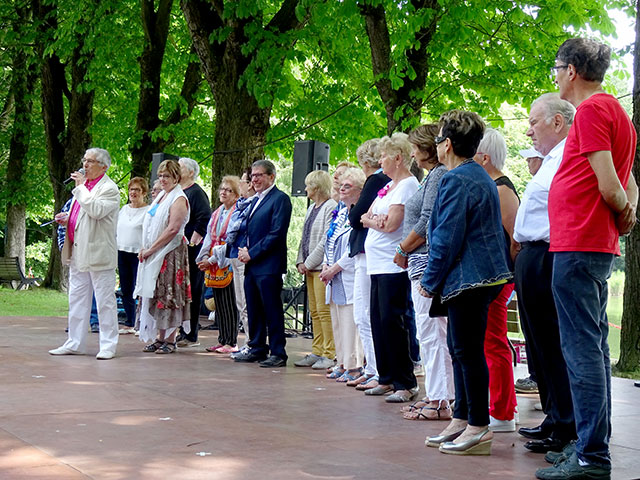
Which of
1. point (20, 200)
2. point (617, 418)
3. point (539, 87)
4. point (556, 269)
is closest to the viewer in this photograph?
point (556, 269)

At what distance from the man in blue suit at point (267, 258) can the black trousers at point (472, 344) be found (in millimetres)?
4202

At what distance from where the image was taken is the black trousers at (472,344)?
4949 millimetres

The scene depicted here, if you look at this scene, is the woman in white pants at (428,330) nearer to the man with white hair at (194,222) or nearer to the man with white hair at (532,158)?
the man with white hair at (532,158)

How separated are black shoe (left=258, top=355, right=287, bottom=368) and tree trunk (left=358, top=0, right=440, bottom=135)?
431 centimetres

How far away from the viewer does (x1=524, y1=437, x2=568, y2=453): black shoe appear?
16.8ft

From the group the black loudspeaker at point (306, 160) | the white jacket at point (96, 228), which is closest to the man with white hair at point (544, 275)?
the white jacket at point (96, 228)

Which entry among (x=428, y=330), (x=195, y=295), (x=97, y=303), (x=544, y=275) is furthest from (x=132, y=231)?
(x=544, y=275)

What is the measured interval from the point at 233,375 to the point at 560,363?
3.77 metres

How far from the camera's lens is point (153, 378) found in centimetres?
782

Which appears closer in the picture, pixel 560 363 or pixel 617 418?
pixel 560 363

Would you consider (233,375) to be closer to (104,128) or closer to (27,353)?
(27,353)

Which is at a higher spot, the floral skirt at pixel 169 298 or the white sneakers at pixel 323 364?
the floral skirt at pixel 169 298

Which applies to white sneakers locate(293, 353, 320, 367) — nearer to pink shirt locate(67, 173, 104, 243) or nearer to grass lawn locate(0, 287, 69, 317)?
pink shirt locate(67, 173, 104, 243)

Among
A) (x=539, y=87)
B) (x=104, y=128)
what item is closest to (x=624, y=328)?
(x=539, y=87)
